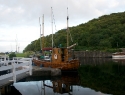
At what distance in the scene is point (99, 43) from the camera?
371 feet

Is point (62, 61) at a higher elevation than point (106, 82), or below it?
higher

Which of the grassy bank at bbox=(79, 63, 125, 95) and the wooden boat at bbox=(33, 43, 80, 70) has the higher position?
the wooden boat at bbox=(33, 43, 80, 70)

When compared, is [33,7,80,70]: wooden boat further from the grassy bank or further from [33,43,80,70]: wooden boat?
the grassy bank

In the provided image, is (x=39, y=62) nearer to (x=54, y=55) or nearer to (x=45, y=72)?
(x=54, y=55)

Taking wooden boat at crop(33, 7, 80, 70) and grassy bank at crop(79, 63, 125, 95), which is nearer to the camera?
grassy bank at crop(79, 63, 125, 95)

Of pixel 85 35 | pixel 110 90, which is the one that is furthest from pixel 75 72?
pixel 85 35

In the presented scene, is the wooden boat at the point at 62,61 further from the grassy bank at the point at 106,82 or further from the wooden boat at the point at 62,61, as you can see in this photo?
the grassy bank at the point at 106,82

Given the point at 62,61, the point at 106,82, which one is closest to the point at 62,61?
the point at 62,61

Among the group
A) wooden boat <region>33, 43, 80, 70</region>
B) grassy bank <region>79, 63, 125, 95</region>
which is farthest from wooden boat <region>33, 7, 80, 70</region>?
grassy bank <region>79, 63, 125, 95</region>

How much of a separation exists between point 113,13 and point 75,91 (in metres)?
177

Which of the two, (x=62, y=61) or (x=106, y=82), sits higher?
(x=62, y=61)

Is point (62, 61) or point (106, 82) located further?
point (62, 61)

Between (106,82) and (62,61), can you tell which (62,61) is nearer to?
(62,61)

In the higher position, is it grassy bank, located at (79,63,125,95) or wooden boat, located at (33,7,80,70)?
wooden boat, located at (33,7,80,70)
